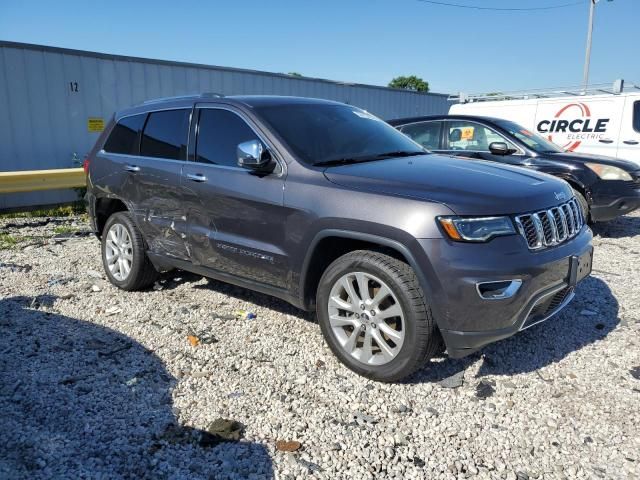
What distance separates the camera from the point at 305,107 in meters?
4.07

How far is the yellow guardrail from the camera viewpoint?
8.02m

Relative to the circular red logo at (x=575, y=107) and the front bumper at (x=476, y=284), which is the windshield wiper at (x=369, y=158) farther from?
the circular red logo at (x=575, y=107)

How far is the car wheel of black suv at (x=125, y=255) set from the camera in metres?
4.66

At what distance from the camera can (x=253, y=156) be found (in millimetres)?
3414

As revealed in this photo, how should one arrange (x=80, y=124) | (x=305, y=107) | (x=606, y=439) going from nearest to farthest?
(x=606, y=439), (x=305, y=107), (x=80, y=124)

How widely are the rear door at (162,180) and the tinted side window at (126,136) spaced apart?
0.13m

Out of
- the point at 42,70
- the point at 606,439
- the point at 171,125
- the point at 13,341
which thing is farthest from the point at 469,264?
the point at 42,70

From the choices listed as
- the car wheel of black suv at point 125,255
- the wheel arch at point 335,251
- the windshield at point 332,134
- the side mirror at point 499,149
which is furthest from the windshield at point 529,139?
the car wheel of black suv at point 125,255

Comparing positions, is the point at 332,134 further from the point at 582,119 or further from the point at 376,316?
the point at 582,119

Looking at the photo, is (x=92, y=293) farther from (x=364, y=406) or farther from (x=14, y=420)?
(x=364, y=406)

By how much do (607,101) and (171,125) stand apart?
27.4ft

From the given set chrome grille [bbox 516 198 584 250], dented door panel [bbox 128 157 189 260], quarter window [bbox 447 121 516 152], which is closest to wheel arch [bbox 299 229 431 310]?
chrome grille [bbox 516 198 584 250]

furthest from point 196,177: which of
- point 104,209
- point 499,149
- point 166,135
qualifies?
point 499,149

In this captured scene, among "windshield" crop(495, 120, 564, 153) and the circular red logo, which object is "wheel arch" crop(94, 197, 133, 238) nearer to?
"windshield" crop(495, 120, 564, 153)
